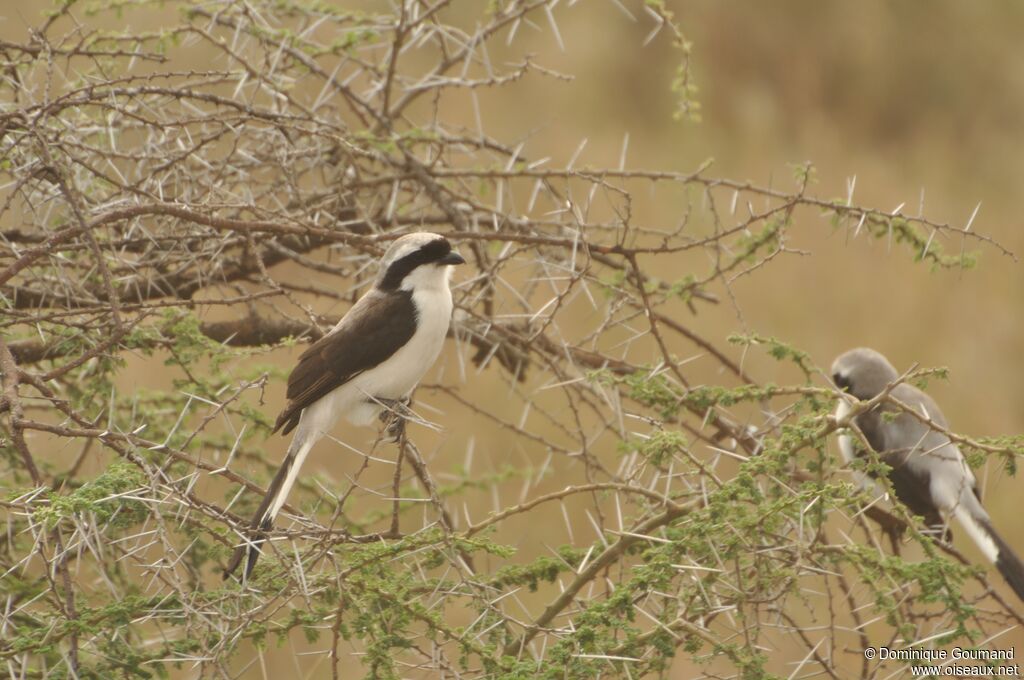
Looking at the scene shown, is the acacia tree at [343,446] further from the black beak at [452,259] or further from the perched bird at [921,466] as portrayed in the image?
the perched bird at [921,466]

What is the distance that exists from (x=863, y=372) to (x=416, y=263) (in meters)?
2.47

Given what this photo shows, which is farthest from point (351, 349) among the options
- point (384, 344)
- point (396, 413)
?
point (396, 413)

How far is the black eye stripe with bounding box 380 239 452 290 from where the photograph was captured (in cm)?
344

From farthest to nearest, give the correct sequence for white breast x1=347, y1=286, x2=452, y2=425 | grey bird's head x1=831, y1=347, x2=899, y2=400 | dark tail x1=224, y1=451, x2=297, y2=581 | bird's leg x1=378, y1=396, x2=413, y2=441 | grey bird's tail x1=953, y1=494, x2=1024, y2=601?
grey bird's head x1=831, y1=347, x2=899, y2=400 < grey bird's tail x1=953, y1=494, x2=1024, y2=601 < white breast x1=347, y1=286, x2=452, y2=425 < bird's leg x1=378, y1=396, x2=413, y2=441 < dark tail x1=224, y1=451, x2=297, y2=581

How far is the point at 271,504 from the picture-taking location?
286 cm

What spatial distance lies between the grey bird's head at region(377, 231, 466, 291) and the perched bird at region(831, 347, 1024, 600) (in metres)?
1.21

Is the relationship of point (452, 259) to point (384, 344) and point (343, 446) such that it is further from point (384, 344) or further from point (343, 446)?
point (343, 446)

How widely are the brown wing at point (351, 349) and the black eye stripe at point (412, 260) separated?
0.04 m

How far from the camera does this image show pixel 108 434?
235 cm

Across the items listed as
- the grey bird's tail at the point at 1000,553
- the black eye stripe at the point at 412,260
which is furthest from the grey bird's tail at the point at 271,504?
the grey bird's tail at the point at 1000,553

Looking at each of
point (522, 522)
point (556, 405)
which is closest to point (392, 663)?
point (556, 405)

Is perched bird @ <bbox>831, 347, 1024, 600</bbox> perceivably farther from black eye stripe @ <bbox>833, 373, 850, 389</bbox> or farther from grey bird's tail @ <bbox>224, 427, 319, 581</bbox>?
grey bird's tail @ <bbox>224, 427, 319, 581</bbox>

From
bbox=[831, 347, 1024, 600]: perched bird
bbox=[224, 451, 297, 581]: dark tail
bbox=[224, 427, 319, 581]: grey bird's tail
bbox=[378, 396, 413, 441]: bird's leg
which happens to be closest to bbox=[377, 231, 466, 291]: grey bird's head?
bbox=[378, 396, 413, 441]: bird's leg

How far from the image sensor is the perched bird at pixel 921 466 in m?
4.20
